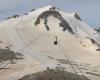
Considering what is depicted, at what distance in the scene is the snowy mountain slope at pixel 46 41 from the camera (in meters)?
84.7

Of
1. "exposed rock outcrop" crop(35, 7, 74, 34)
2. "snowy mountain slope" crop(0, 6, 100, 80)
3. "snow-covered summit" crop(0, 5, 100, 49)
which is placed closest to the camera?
"snowy mountain slope" crop(0, 6, 100, 80)

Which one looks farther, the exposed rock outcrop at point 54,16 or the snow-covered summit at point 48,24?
the exposed rock outcrop at point 54,16

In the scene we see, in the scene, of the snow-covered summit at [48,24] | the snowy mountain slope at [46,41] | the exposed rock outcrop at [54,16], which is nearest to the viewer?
the snowy mountain slope at [46,41]

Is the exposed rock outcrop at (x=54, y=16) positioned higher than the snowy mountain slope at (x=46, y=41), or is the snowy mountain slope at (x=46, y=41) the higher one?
the exposed rock outcrop at (x=54, y=16)

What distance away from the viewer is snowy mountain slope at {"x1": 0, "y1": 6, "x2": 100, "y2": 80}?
278 feet

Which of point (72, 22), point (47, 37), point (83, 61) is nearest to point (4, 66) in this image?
point (83, 61)

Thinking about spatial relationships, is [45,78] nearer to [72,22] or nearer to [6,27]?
[6,27]

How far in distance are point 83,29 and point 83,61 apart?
6914 cm

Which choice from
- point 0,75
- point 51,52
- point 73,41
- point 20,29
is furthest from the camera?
point 20,29

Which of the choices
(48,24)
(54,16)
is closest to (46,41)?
(48,24)

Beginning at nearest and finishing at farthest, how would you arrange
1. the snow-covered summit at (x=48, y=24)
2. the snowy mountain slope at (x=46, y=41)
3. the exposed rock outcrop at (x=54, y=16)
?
1. the snowy mountain slope at (x=46, y=41)
2. the snow-covered summit at (x=48, y=24)
3. the exposed rock outcrop at (x=54, y=16)

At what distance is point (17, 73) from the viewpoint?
62906 millimetres

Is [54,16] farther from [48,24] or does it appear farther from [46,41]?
[46,41]

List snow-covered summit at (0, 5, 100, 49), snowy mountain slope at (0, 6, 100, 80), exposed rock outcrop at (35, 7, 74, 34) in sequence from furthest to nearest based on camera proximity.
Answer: exposed rock outcrop at (35, 7, 74, 34) < snow-covered summit at (0, 5, 100, 49) < snowy mountain slope at (0, 6, 100, 80)
